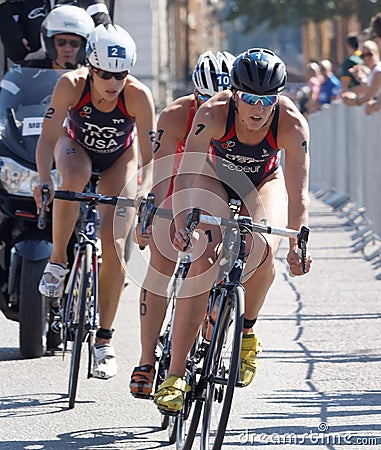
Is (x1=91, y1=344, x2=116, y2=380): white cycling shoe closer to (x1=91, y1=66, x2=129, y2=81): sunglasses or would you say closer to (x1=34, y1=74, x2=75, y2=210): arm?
(x1=34, y1=74, x2=75, y2=210): arm

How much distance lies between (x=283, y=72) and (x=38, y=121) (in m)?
3.24

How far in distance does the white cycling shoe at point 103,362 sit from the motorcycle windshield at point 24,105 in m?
1.76

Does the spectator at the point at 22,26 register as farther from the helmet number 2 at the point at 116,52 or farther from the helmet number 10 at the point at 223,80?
the helmet number 10 at the point at 223,80

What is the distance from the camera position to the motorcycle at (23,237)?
859 cm

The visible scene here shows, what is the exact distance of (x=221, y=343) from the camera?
6.11m

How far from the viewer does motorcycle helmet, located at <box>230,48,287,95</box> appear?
243 inches

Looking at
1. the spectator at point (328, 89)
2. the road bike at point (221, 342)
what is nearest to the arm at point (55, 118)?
the road bike at point (221, 342)

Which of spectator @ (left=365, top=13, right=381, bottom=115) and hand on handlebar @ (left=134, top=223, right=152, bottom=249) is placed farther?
spectator @ (left=365, top=13, right=381, bottom=115)

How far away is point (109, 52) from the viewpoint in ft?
25.0

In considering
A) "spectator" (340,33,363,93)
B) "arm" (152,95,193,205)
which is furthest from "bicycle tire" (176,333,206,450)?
"spectator" (340,33,363,93)

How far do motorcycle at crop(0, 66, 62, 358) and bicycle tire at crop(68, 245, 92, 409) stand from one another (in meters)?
0.92

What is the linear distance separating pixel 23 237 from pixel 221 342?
3001 mm

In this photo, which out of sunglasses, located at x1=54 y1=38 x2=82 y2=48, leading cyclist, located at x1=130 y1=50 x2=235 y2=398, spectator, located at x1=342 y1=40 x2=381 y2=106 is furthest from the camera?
spectator, located at x1=342 y1=40 x2=381 y2=106

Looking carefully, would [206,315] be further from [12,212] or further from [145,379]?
[12,212]
